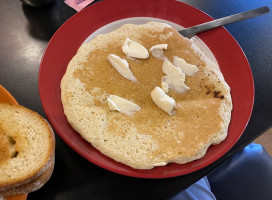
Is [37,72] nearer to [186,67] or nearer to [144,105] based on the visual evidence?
[144,105]

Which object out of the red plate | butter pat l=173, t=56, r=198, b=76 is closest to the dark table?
the red plate

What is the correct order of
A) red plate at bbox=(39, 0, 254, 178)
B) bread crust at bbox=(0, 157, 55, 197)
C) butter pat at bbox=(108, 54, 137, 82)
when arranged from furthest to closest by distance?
butter pat at bbox=(108, 54, 137, 82) → red plate at bbox=(39, 0, 254, 178) → bread crust at bbox=(0, 157, 55, 197)

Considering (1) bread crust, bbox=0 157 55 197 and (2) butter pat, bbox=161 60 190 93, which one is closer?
(1) bread crust, bbox=0 157 55 197

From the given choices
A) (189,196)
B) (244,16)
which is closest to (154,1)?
(244,16)

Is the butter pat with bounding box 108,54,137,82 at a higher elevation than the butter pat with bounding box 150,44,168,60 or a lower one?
lower

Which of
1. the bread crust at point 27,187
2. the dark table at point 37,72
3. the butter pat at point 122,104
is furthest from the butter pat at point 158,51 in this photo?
Answer: the bread crust at point 27,187

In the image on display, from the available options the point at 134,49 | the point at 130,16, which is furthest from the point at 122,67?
the point at 130,16

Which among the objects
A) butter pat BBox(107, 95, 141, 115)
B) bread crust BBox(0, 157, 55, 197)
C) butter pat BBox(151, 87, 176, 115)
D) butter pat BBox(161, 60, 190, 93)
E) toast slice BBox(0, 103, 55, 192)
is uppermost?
butter pat BBox(161, 60, 190, 93)

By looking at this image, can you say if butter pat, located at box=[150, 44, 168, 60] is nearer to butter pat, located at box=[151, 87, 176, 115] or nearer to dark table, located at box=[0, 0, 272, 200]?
butter pat, located at box=[151, 87, 176, 115]
